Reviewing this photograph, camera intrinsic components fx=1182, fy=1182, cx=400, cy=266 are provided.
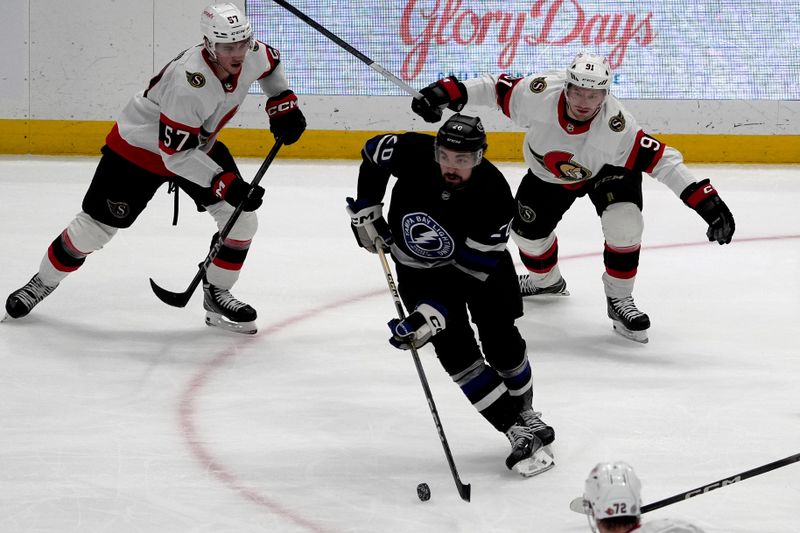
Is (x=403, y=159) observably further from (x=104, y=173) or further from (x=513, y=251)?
(x=513, y=251)

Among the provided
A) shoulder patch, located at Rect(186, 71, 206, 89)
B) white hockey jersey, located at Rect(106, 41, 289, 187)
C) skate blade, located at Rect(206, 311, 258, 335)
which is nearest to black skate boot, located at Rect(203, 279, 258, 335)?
skate blade, located at Rect(206, 311, 258, 335)

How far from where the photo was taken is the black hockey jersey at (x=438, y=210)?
2857 mm

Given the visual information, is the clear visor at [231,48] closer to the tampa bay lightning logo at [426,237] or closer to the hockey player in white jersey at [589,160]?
the hockey player in white jersey at [589,160]

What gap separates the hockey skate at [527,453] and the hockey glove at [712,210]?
3.49ft

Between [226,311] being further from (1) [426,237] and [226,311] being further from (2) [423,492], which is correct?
(2) [423,492]

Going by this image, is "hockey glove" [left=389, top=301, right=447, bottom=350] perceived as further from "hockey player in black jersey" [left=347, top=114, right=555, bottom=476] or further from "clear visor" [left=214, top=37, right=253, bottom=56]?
"clear visor" [left=214, top=37, right=253, bottom=56]

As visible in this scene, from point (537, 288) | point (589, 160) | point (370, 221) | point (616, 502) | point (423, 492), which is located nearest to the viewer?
point (616, 502)

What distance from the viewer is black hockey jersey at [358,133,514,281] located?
2.86 meters

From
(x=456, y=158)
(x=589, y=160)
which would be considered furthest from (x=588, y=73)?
(x=456, y=158)

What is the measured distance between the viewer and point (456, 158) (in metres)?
2.77

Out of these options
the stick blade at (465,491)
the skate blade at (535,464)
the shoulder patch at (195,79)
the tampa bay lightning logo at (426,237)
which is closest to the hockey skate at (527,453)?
the skate blade at (535,464)

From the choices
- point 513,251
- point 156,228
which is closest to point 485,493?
point 513,251

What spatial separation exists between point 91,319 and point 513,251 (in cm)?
202

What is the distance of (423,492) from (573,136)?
5.04 feet
